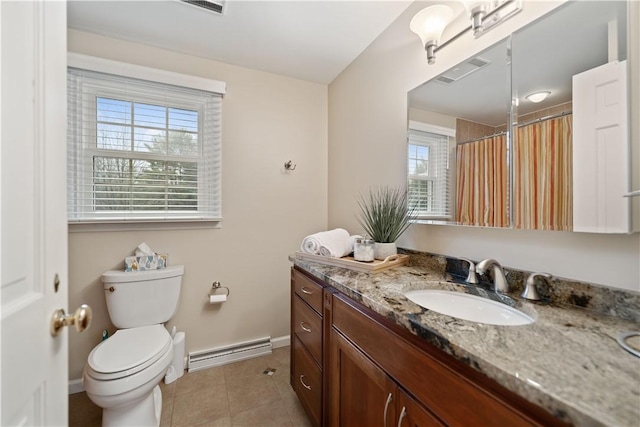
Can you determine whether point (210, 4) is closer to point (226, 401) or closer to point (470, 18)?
point (470, 18)

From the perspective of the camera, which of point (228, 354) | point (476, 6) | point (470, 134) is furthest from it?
point (228, 354)

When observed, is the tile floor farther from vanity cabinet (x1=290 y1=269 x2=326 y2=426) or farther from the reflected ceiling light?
the reflected ceiling light

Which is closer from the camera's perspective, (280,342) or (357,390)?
(357,390)

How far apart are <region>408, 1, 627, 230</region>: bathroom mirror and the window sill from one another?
1638mm

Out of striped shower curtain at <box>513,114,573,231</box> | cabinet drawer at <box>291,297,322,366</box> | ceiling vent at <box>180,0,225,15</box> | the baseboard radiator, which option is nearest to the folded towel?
cabinet drawer at <box>291,297,322,366</box>

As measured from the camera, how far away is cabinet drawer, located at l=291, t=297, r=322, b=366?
4.17 feet

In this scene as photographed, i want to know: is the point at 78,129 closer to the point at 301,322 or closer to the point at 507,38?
the point at 301,322

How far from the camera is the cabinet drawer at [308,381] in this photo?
1270 millimetres

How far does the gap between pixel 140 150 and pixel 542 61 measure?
2.29m

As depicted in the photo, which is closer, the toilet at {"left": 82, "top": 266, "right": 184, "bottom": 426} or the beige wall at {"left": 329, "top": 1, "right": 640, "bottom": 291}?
the beige wall at {"left": 329, "top": 1, "right": 640, "bottom": 291}

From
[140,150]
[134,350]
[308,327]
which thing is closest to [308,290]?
[308,327]

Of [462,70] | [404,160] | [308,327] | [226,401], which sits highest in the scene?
Result: [462,70]

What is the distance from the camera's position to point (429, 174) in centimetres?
141

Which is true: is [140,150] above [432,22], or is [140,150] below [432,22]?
below
